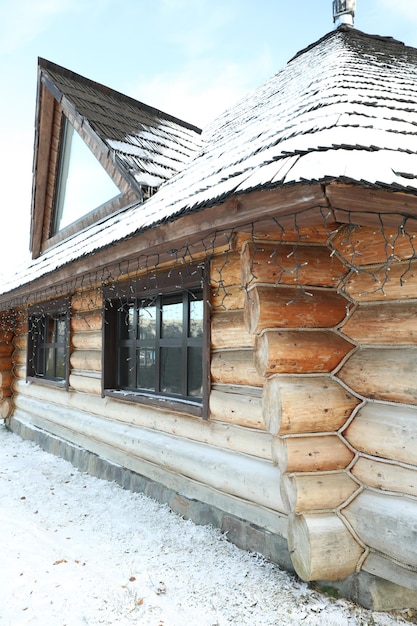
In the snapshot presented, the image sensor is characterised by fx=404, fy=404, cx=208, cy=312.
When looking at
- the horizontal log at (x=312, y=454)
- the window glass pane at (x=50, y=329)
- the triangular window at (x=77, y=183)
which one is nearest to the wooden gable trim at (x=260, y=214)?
the horizontal log at (x=312, y=454)

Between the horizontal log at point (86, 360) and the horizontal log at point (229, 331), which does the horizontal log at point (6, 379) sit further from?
the horizontal log at point (229, 331)

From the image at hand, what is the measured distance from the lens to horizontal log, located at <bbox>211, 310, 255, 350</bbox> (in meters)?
3.22

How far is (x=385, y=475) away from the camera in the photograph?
8.02 ft

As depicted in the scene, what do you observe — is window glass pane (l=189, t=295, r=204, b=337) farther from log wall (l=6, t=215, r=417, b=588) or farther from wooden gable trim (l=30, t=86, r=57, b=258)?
wooden gable trim (l=30, t=86, r=57, b=258)

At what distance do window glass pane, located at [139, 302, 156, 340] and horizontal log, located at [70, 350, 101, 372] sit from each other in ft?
2.66

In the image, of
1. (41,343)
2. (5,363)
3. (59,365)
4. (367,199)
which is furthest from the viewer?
(5,363)

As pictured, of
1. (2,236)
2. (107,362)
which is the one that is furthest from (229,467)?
(2,236)

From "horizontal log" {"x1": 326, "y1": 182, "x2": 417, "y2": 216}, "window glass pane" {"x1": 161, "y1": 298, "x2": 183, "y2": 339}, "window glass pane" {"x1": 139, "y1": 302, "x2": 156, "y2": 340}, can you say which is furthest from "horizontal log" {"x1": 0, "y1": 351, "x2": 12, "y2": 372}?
"horizontal log" {"x1": 326, "y1": 182, "x2": 417, "y2": 216}

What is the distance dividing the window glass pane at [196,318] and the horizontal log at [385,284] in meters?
1.57

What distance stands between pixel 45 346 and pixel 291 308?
5887mm

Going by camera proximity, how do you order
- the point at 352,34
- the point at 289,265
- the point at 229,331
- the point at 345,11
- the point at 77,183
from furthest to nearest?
the point at 77,183, the point at 345,11, the point at 352,34, the point at 229,331, the point at 289,265

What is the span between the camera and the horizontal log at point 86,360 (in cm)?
528

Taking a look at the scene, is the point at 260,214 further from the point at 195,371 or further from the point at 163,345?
the point at 163,345

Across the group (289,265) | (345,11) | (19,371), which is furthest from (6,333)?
(345,11)
